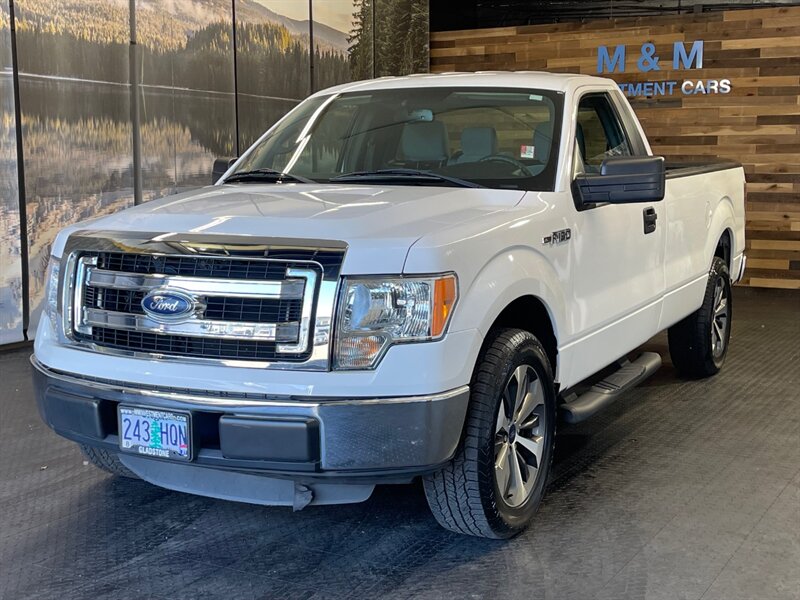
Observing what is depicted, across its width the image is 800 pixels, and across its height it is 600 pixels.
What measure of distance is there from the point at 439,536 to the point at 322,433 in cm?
87

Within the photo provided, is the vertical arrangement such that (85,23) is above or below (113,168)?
above

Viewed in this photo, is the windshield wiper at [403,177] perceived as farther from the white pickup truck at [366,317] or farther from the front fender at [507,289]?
the front fender at [507,289]

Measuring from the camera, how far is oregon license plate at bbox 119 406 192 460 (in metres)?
2.78

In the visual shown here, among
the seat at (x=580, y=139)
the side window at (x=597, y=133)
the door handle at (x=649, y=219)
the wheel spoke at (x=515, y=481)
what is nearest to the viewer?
the wheel spoke at (x=515, y=481)

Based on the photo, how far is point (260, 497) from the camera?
3096 mm

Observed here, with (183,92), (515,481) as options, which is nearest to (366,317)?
(515,481)

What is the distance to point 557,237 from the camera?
11.3ft

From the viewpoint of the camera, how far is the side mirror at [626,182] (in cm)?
354

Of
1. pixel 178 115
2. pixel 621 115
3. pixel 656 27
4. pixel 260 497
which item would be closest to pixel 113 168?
pixel 178 115

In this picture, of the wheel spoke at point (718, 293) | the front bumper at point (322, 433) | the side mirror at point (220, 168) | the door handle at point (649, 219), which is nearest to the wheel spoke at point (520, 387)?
the front bumper at point (322, 433)

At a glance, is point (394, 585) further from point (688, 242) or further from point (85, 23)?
point (85, 23)

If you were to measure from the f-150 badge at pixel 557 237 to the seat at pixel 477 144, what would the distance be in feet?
1.68

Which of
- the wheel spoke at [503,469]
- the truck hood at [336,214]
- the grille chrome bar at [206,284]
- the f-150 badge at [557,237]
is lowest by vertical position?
the wheel spoke at [503,469]

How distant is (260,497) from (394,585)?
547 mm
